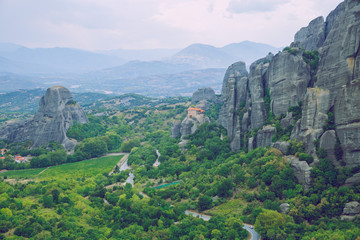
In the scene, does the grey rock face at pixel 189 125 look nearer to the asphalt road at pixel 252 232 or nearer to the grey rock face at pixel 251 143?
the grey rock face at pixel 251 143

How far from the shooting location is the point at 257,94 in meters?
50.3

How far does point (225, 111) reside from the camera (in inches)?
2400

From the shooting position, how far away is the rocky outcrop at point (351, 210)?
95.9 ft

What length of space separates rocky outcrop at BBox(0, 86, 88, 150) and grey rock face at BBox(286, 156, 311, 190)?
2169 inches

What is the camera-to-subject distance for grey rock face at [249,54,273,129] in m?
49.0

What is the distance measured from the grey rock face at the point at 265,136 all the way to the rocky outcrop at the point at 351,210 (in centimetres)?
1566

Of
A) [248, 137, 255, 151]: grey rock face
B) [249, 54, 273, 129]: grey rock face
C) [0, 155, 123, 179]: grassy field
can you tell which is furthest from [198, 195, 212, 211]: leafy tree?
[0, 155, 123, 179]: grassy field

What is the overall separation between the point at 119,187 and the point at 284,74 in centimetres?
2856

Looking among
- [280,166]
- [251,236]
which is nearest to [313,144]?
[280,166]

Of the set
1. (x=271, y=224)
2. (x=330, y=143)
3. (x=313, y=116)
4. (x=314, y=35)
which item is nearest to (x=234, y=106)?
(x=314, y=35)

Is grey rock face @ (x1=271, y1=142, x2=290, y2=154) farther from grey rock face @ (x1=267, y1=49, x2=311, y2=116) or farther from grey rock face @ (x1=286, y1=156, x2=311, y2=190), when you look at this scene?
grey rock face @ (x1=267, y1=49, x2=311, y2=116)

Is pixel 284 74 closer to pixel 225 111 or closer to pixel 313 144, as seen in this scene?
pixel 313 144

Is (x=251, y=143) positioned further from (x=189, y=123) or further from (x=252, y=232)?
(x=189, y=123)

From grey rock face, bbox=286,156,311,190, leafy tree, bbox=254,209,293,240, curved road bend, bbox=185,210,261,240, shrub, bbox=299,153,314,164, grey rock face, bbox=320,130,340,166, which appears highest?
grey rock face, bbox=320,130,340,166
